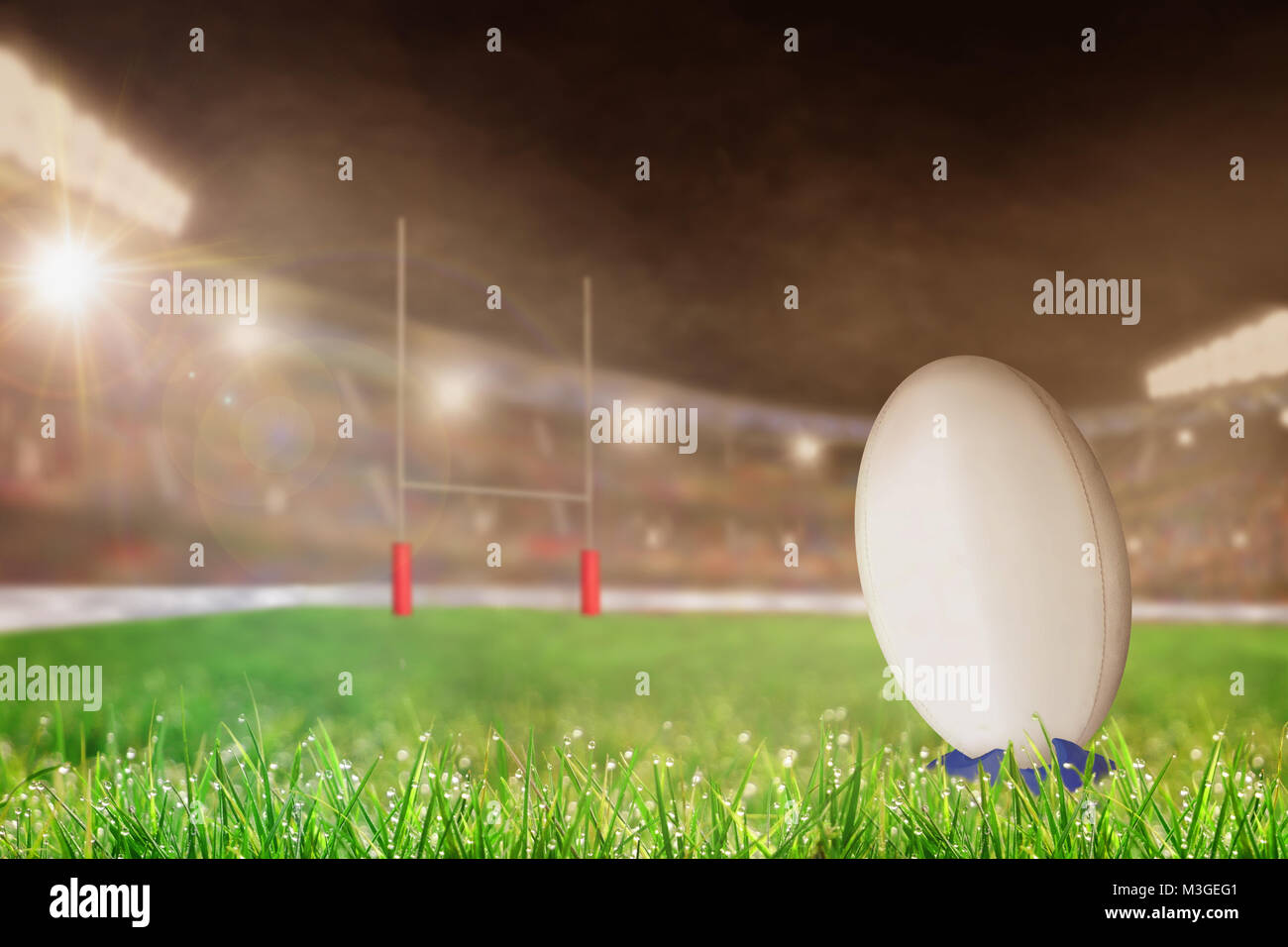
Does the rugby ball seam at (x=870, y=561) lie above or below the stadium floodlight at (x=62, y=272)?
below

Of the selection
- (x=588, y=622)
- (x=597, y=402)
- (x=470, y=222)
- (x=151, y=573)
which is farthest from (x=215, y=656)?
(x=470, y=222)

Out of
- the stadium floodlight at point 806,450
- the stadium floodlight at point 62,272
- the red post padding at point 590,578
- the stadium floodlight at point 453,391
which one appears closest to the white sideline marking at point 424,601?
the red post padding at point 590,578

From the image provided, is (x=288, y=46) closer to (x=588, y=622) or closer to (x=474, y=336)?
(x=474, y=336)

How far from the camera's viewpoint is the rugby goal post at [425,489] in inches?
109

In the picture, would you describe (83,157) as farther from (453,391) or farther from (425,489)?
(453,391)

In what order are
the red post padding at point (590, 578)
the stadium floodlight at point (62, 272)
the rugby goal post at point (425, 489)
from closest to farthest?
the stadium floodlight at point (62, 272), the rugby goal post at point (425, 489), the red post padding at point (590, 578)

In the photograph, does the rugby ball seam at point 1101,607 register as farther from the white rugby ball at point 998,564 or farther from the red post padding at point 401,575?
the red post padding at point 401,575

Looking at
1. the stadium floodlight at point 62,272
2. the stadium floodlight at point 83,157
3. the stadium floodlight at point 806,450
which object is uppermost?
the stadium floodlight at point 83,157

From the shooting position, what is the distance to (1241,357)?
268cm

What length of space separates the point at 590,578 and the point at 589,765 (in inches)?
56.0

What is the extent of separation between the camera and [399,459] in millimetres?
2814

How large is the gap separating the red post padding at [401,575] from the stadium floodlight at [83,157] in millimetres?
1115

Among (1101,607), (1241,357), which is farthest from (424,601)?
(1241,357)
